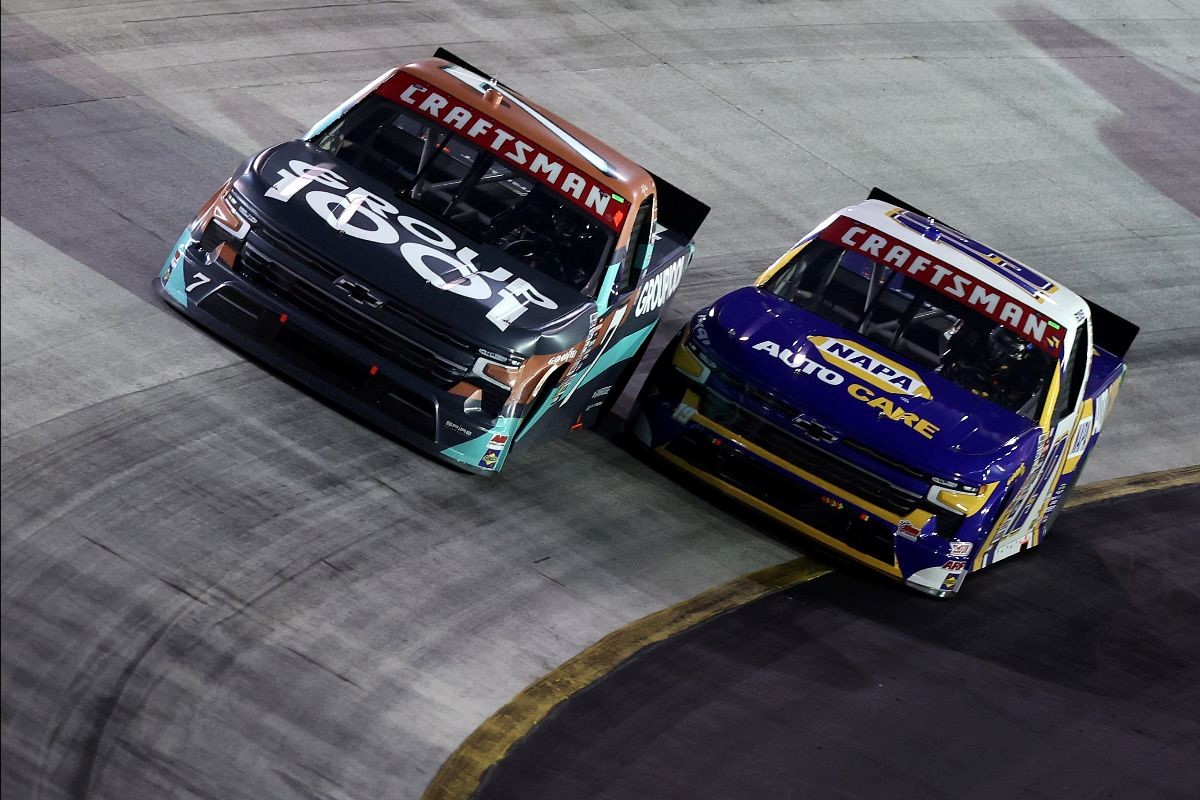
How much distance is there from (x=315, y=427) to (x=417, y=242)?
113 cm

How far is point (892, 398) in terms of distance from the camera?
33.3 feet

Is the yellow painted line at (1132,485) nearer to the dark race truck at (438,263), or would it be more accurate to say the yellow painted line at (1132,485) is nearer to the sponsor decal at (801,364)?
the sponsor decal at (801,364)

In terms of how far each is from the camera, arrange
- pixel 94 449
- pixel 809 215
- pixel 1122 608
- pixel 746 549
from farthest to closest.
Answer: pixel 809 215 → pixel 1122 608 → pixel 746 549 → pixel 94 449

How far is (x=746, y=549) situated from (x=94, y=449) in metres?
3.82

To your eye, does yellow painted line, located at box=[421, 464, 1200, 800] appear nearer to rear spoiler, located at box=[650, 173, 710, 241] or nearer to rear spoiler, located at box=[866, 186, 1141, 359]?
rear spoiler, located at box=[650, 173, 710, 241]

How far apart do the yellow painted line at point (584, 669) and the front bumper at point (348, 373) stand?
1.26 meters

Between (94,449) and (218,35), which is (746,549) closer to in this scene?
(94,449)

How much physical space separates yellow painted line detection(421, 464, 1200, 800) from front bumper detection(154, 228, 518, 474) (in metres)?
1.26

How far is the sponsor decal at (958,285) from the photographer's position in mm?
10875

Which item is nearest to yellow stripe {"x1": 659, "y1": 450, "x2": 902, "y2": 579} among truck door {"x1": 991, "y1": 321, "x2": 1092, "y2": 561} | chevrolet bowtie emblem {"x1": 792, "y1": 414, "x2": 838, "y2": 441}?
chevrolet bowtie emblem {"x1": 792, "y1": 414, "x2": 838, "y2": 441}

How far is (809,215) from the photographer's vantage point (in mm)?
15938

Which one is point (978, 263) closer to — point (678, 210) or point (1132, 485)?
point (678, 210)

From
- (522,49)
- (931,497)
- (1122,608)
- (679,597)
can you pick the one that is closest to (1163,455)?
(1122,608)

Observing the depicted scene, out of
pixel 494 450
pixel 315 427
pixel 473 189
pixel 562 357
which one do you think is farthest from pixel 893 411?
pixel 315 427
